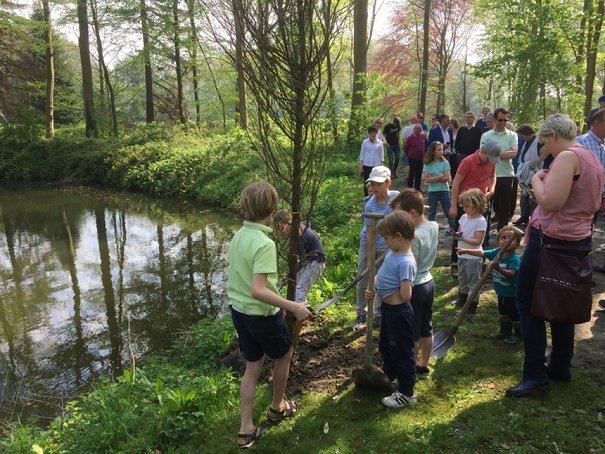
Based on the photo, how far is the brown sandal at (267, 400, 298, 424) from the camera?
361cm

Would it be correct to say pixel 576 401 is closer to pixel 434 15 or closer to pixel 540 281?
pixel 540 281

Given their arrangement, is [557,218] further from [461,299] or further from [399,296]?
[461,299]

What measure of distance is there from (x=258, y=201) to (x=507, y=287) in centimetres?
271

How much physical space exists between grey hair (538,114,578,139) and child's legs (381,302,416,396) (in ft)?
5.26

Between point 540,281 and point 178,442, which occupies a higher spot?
point 540,281

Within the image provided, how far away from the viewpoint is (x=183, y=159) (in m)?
19.6

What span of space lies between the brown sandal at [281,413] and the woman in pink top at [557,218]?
5.70ft

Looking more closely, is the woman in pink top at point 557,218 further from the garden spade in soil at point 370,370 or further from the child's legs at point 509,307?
the garden spade in soil at point 370,370

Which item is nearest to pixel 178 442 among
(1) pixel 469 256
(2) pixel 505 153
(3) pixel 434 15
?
(1) pixel 469 256

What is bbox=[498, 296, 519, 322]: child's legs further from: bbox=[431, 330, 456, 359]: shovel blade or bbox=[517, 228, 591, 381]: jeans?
bbox=[517, 228, 591, 381]: jeans

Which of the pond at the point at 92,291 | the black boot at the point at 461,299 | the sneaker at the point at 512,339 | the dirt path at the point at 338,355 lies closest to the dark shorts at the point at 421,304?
the dirt path at the point at 338,355

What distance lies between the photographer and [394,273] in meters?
3.40

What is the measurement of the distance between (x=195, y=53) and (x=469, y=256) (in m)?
23.5

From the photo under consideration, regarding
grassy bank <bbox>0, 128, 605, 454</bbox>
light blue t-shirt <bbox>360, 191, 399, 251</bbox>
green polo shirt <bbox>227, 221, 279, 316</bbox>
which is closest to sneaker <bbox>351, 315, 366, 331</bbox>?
grassy bank <bbox>0, 128, 605, 454</bbox>
